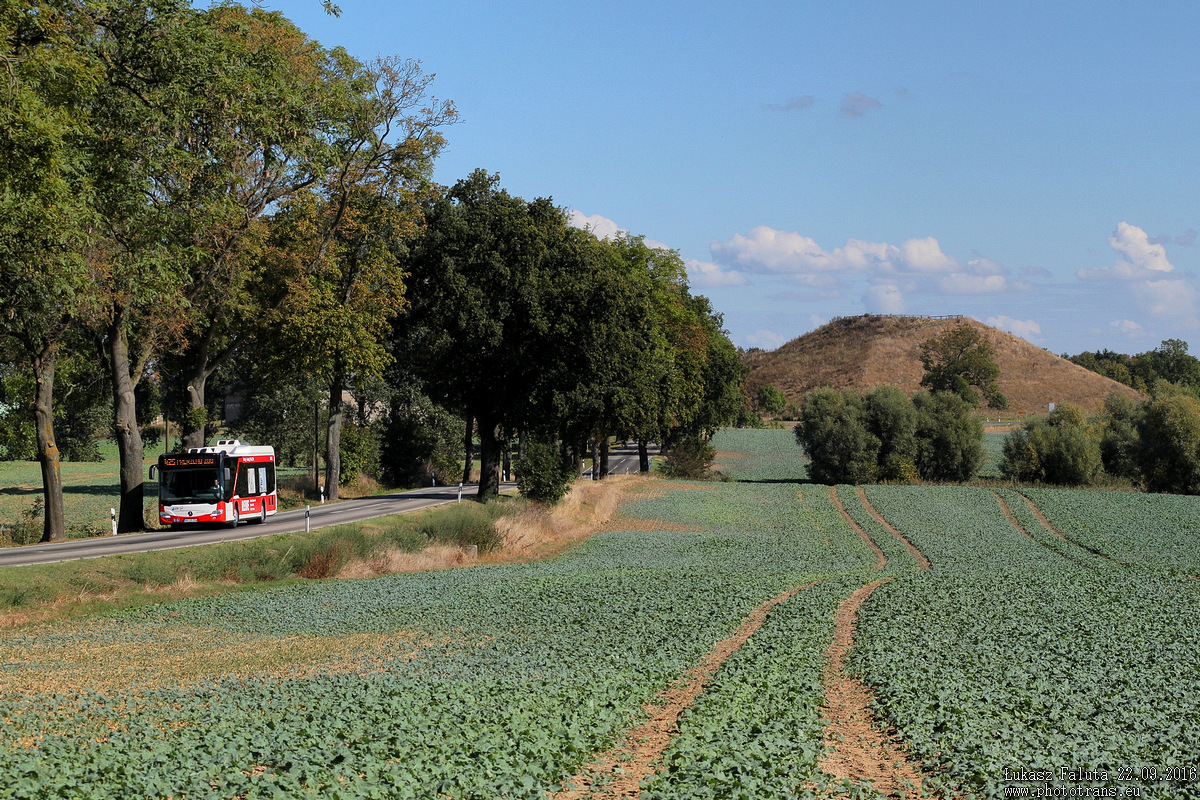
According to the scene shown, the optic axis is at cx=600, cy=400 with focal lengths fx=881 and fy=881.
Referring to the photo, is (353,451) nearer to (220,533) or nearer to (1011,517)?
(220,533)

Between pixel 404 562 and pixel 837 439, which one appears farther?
pixel 837 439

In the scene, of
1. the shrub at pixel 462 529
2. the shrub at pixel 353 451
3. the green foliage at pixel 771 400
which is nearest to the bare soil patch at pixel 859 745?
the shrub at pixel 462 529

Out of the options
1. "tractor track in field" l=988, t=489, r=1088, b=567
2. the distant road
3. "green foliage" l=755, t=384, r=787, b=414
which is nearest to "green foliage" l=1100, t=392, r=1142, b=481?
"tractor track in field" l=988, t=489, r=1088, b=567

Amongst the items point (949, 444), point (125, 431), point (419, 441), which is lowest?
point (949, 444)

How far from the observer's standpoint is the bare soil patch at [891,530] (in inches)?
1381

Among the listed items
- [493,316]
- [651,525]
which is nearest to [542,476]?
[651,525]

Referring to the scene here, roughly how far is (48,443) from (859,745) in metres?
29.3

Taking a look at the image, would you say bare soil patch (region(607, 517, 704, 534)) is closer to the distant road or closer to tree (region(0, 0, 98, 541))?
the distant road

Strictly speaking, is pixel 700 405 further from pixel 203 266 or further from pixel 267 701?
pixel 267 701

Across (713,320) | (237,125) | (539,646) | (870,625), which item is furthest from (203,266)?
(713,320)

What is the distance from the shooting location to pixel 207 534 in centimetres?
3172

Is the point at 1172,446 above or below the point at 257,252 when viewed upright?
below

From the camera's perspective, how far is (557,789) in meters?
9.50

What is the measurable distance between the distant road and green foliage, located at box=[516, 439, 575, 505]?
4.95 metres
